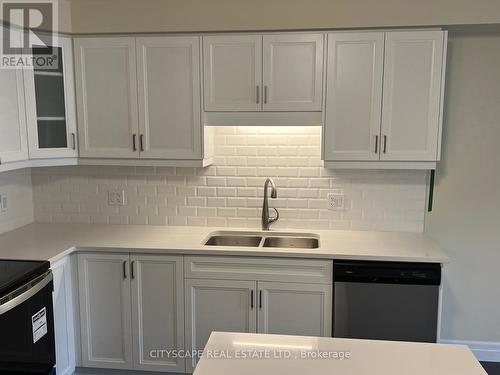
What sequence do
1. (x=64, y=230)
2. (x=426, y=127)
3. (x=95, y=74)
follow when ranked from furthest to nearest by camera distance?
(x=64, y=230), (x=95, y=74), (x=426, y=127)

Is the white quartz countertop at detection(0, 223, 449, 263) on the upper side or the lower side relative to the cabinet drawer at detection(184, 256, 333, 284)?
upper

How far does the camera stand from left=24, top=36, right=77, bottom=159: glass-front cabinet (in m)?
2.82

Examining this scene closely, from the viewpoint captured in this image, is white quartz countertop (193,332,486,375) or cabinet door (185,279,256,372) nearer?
white quartz countertop (193,332,486,375)

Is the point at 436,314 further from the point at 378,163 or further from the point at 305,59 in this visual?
the point at 305,59

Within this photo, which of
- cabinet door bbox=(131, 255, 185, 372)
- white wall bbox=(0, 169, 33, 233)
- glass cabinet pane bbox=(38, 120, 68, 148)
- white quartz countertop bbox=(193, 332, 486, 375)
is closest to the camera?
white quartz countertop bbox=(193, 332, 486, 375)

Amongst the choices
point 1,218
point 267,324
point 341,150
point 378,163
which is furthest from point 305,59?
point 1,218

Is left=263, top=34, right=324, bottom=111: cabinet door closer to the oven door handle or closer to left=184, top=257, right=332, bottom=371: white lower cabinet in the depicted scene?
left=184, top=257, right=332, bottom=371: white lower cabinet

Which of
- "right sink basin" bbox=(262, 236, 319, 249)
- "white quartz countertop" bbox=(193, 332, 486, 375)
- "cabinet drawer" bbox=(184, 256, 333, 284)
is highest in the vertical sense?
"white quartz countertop" bbox=(193, 332, 486, 375)

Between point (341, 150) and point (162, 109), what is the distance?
1185 mm

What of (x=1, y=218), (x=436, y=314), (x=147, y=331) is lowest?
(x=147, y=331)

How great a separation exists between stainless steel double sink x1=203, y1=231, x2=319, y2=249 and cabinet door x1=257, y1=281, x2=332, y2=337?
485 mm

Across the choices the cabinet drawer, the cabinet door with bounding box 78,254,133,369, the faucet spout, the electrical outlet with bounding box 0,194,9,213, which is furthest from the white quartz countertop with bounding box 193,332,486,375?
the electrical outlet with bounding box 0,194,9,213

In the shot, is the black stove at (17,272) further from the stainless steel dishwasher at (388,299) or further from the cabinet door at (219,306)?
the stainless steel dishwasher at (388,299)

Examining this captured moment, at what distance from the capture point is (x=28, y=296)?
2.17 meters
